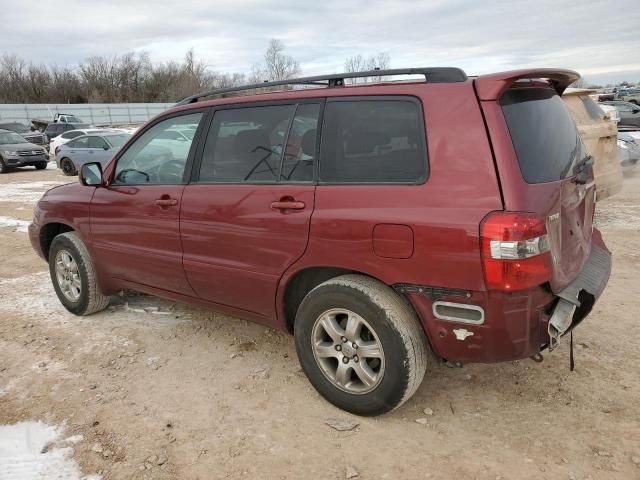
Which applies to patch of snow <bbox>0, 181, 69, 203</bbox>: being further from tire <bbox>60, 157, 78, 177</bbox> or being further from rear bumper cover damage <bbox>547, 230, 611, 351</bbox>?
rear bumper cover damage <bbox>547, 230, 611, 351</bbox>

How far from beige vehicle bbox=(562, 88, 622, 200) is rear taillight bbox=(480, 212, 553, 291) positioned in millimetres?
5367

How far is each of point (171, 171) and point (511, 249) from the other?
2443 mm

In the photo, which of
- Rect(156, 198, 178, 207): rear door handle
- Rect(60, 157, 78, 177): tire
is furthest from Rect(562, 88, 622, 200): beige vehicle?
Rect(60, 157, 78, 177): tire

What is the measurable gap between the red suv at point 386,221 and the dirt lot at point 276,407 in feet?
1.09

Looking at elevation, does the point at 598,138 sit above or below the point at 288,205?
above

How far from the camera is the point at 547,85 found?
2967 millimetres

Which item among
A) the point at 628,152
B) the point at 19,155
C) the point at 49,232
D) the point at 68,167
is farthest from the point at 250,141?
the point at 19,155

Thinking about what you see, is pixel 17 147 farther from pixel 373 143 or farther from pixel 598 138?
pixel 373 143

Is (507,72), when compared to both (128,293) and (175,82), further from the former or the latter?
(175,82)

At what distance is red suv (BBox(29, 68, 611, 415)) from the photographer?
2.45 meters

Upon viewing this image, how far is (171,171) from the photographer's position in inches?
148

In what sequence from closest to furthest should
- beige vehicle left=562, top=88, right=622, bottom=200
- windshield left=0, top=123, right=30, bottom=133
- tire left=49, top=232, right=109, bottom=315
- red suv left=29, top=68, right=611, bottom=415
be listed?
1. red suv left=29, top=68, right=611, bottom=415
2. tire left=49, top=232, right=109, bottom=315
3. beige vehicle left=562, top=88, right=622, bottom=200
4. windshield left=0, top=123, right=30, bottom=133

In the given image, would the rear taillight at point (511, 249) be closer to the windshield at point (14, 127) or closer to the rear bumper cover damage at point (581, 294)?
the rear bumper cover damage at point (581, 294)

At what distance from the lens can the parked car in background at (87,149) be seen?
1564cm
